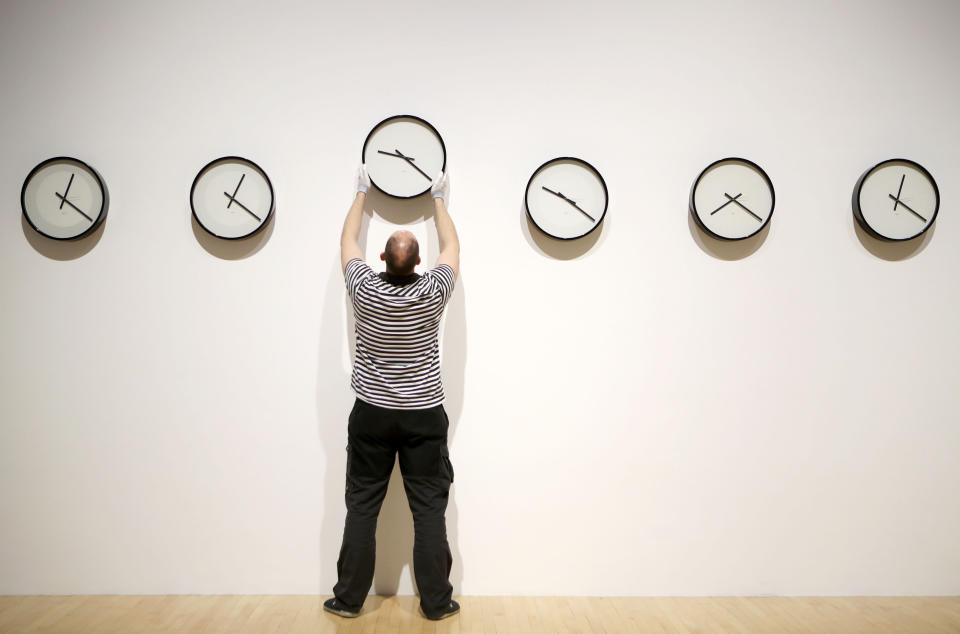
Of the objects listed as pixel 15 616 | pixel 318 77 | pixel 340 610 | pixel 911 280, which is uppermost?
pixel 318 77

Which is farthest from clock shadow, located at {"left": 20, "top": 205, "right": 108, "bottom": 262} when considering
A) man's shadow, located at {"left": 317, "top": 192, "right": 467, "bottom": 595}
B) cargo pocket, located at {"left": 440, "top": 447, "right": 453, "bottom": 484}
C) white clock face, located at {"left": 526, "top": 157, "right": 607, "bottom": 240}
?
white clock face, located at {"left": 526, "top": 157, "right": 607, "bottom": 240}

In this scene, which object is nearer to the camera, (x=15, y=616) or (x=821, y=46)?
(x=15, y=616)

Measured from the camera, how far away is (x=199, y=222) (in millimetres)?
2318

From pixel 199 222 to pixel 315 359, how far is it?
2.14 feet

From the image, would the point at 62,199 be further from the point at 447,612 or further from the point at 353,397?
the point at 447,612

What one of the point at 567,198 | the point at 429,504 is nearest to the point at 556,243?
the point at 567,198

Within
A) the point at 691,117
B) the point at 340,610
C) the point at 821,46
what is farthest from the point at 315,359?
the point at 821,46

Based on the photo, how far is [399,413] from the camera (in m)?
2.14

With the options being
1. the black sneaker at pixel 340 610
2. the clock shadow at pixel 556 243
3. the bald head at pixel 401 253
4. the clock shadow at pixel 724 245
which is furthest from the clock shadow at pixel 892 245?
the black sneaker at pixel 340 610

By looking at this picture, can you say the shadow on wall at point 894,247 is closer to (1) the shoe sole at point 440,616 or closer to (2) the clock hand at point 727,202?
(2) the clock hand at point 727,202

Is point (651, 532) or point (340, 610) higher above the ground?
point (651, 532)

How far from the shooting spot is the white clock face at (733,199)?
237 centimetres

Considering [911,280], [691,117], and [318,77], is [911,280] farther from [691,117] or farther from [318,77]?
[318,77]

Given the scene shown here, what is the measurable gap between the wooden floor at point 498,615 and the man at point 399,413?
4.3 inches
